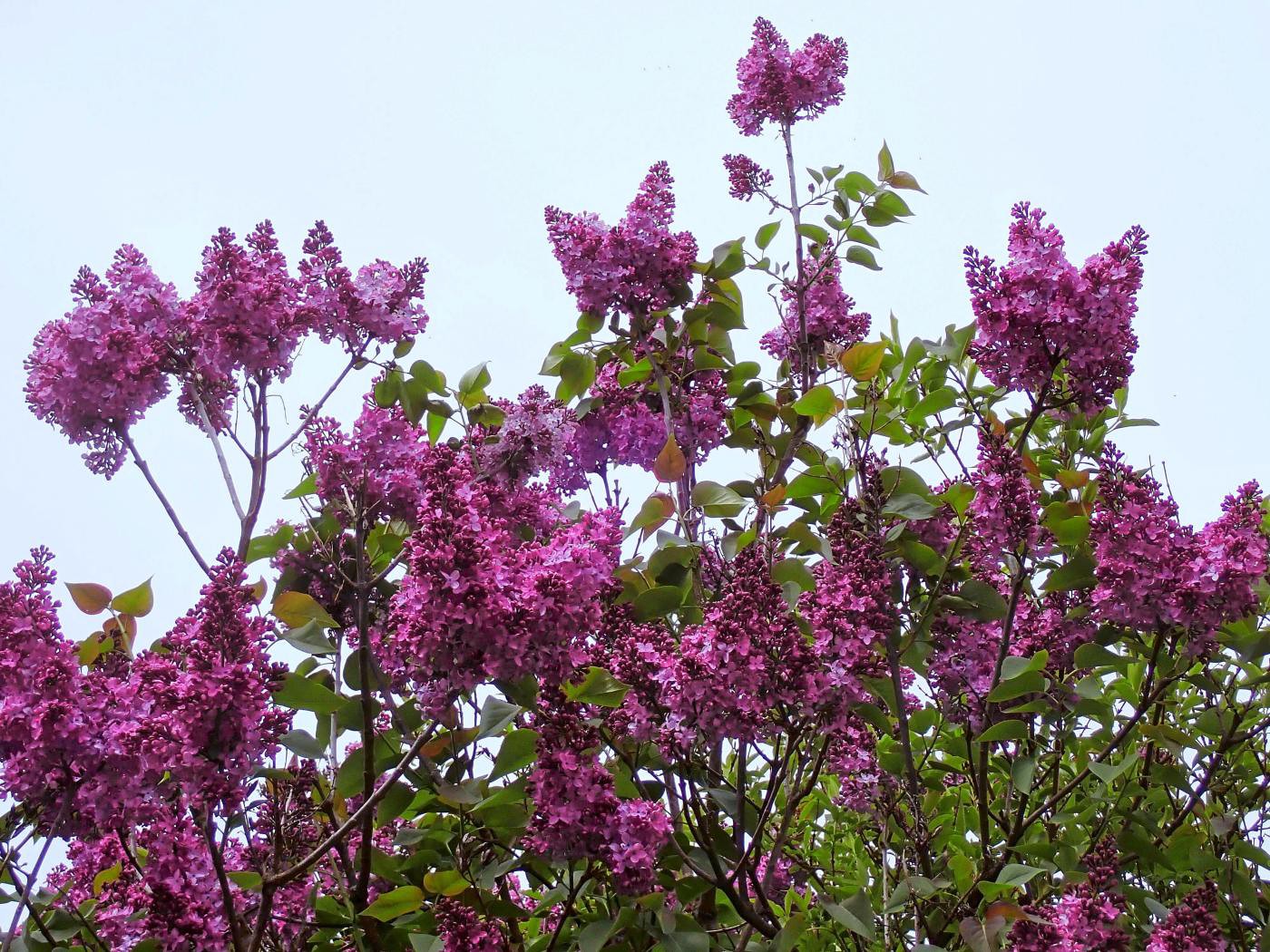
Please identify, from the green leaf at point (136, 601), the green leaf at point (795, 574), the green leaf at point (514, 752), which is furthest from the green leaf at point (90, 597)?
the green leaf at point (795, 574)

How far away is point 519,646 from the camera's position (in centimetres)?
204

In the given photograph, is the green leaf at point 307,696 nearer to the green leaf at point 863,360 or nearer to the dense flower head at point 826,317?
the green leaf at point 863,360

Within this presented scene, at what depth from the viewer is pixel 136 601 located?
108 inches

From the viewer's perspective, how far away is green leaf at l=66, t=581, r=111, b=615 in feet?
8.90

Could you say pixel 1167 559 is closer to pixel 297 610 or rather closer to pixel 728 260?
pixel 728 260

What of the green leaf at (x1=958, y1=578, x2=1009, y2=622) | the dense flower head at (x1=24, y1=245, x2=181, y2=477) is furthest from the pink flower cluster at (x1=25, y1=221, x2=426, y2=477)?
the green leaf at (x1=958, y1=578, x2=1009, y2=622)

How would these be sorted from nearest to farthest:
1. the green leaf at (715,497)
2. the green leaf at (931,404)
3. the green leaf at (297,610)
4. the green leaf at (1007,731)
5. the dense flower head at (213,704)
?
the dense flower head at (213,704)
the green leaf at (297,610)
the green leaf at (1007,731)
the green leaf at (715,497)
the green leaf at (931,404)

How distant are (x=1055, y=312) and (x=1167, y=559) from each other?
0.61 meters

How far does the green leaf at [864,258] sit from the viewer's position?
11.4ft

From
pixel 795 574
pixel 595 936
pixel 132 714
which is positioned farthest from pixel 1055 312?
pixel 132 714

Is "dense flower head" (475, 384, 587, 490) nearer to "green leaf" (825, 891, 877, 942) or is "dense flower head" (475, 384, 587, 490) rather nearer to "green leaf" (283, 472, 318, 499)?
"green leaf" (283, 472, 318, 499)

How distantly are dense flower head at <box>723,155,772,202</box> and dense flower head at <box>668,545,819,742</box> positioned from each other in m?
1.67

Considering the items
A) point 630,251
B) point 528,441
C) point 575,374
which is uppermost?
point 630,251

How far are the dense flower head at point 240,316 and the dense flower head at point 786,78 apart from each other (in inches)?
65.1
